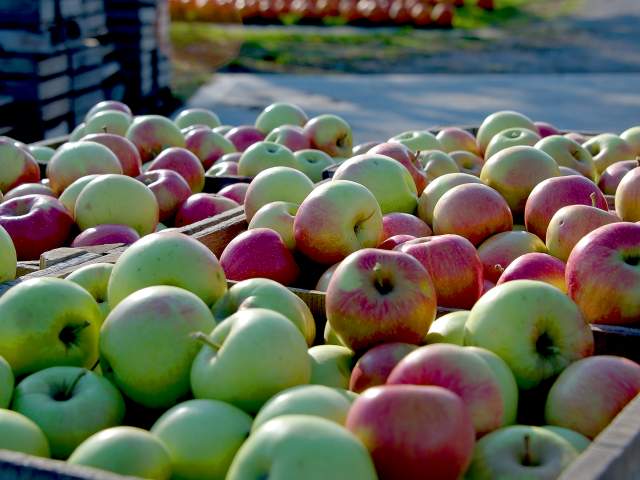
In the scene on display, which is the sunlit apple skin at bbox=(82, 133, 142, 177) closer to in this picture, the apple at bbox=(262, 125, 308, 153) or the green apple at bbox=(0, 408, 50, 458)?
the apple at bbox=(262, 125, 308, 153)

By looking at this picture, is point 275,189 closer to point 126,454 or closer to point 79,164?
point 79,164

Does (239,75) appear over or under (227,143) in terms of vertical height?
under

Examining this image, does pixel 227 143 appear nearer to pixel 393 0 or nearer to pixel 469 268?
pixel 469 268

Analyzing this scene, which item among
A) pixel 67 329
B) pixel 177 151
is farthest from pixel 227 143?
pixel 67 329

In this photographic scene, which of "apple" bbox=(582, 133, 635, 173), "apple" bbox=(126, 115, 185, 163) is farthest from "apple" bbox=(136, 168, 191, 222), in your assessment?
"apple" bbox=(582, 133, 635, 173)

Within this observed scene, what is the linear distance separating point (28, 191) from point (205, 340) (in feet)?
6.18

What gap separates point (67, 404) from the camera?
5.68 feet

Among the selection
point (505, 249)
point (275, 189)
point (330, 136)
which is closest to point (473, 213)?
point (505, 249)

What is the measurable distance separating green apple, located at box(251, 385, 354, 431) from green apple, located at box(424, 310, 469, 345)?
46 centimetres

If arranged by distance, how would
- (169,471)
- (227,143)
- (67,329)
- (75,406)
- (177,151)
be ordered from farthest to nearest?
(227,143)
(177,151)
(67,329)
(75,406)
(169,471)

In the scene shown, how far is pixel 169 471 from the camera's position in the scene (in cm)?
158

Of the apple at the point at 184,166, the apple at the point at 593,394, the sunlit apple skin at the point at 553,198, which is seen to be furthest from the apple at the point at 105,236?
the apple at the point at 593,394

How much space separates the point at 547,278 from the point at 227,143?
2.26 meters

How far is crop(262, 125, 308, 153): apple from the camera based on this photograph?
13.6 feet
